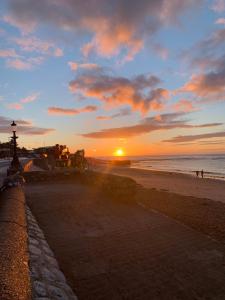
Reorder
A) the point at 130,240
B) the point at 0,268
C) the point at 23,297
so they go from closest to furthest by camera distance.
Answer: the point at 23,297
the point at 0,268
the point at 130,240

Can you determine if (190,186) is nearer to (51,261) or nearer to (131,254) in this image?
(131,254)

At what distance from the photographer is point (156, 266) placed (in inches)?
245

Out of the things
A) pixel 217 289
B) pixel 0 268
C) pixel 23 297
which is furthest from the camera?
pixel 217 289

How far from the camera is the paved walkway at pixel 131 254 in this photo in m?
5.32

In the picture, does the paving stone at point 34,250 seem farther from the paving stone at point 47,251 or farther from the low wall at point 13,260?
the low wall at point 13,260

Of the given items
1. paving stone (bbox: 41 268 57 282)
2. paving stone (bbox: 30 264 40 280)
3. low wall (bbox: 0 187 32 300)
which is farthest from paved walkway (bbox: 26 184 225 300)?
low wall (bbox: 0 187 32 300)

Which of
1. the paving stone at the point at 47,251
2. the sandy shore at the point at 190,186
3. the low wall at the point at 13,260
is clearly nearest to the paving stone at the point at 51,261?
the paving stone at the point at 47,251

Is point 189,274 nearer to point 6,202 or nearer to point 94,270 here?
point 94,270

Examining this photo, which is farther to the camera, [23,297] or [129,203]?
[129,203]

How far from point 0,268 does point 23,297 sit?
66 cm

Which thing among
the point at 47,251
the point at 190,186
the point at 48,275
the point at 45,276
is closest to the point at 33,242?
the point at 47,251

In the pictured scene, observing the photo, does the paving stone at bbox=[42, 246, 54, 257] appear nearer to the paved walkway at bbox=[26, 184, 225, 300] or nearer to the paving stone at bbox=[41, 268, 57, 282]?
the paved walkway at bbox=[26, 184, 225, 300]

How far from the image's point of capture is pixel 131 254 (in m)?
6.83

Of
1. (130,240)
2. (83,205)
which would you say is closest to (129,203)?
(83,205)
